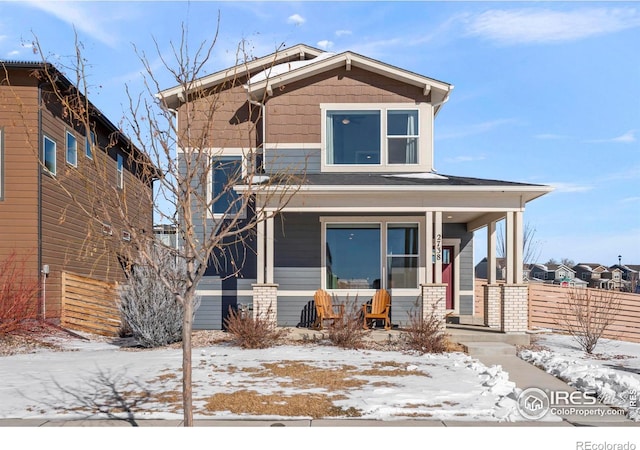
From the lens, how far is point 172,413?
221 inches

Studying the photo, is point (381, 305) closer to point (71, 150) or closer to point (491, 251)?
point (491, 251)

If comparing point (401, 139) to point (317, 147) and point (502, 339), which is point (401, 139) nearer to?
point (317, 147)

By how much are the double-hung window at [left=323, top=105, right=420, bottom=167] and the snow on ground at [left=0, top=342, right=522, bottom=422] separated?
5.36 meters

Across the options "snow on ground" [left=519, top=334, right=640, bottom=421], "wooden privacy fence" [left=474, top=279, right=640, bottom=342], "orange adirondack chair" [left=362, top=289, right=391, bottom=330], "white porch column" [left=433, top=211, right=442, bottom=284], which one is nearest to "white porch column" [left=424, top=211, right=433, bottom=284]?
"white porch column" [left=433, top=211, right=442, bottom=284]

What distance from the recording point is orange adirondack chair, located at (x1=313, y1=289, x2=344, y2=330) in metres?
11.9

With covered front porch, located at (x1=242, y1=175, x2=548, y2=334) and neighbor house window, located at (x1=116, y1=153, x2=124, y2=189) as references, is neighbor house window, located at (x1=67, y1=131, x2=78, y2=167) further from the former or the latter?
covered front porch, located at (x1=242, y1=175, x2=548, y2=334)

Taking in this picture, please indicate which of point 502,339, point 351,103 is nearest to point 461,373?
point 502,339

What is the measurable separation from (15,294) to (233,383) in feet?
22.4

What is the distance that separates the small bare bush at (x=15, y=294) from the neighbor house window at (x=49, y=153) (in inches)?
94.8

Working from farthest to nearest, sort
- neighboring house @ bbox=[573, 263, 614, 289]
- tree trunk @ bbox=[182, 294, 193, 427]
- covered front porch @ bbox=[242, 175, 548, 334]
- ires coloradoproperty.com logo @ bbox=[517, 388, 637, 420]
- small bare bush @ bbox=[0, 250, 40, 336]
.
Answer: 1. neighboring house @ bbox=[573, 263, 614, 289]
2. covered front porch @ bbox=[242, 175, 548, 334]
3. small bare bush @ bbox=[0, 250, 40, 336]
4. ires coloradoproperty.com logo @ bbox=[517, 388, 637, 420]
5. tree trunk @ bbox=[182, 294, 193, 427]

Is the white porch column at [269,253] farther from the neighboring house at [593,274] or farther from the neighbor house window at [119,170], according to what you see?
the neighboring house at [593,274]

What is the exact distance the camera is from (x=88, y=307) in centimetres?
1345

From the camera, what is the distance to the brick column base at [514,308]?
36.2 ft

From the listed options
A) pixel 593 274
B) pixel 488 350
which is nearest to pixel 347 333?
pixel 488 350
